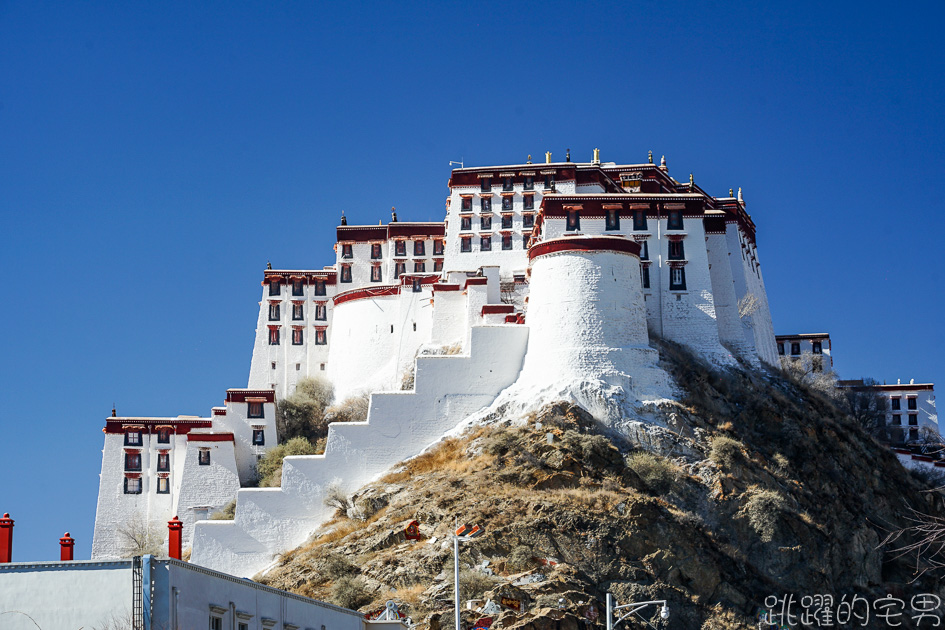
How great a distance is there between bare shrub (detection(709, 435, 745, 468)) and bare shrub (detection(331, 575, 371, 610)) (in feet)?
59.6

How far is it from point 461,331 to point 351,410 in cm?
882

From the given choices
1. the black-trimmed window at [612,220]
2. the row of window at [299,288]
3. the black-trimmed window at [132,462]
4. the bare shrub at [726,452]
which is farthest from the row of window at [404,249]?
the bare shrub at [726,452]

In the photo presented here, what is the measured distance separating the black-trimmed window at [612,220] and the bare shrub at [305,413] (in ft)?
68.4

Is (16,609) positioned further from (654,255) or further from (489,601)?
(654,255)

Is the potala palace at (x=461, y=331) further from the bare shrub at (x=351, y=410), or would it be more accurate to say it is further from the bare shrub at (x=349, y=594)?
the bare shrub at (x=349, y=594)

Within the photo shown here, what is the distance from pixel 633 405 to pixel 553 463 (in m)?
6.52

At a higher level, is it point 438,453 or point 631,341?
point 631,341

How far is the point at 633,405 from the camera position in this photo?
5819 cm

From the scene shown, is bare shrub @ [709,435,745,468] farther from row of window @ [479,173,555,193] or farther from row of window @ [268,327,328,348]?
row of window @ [268,327,328,348]

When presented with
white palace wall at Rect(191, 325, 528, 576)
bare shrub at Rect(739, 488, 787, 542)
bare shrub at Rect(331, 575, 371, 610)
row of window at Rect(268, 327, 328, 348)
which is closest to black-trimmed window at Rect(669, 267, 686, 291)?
white palace wall at Rect(191, 325, 528, 576)

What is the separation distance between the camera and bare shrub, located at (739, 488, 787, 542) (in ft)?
175

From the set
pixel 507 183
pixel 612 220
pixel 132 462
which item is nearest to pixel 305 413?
pixel 132 462

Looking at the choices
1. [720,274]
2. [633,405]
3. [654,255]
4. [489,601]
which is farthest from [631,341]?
[489,601]

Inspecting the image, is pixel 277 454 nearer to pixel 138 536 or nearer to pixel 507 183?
pixel 138 536
